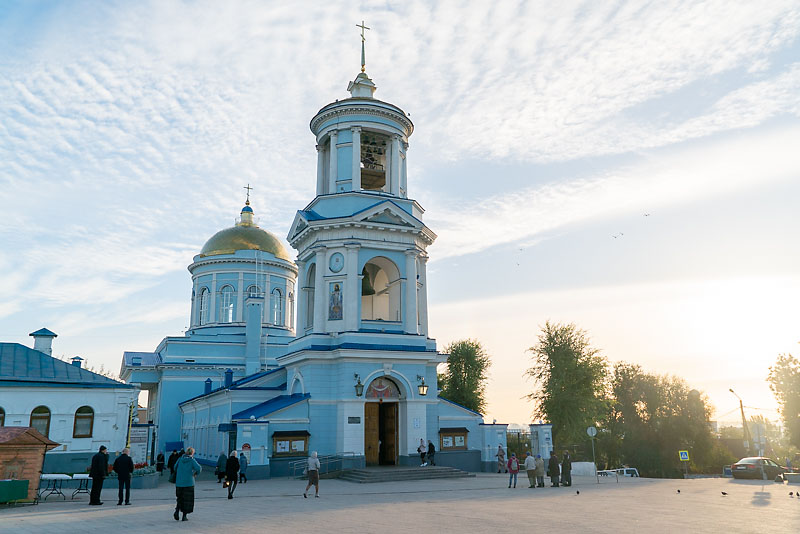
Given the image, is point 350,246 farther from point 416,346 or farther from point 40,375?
point 40,375

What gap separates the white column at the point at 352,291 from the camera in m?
29.5

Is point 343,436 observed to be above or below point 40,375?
below

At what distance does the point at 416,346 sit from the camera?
30141mm

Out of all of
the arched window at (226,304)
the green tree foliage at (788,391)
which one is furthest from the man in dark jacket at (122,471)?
the green tree foliage at (788,391)

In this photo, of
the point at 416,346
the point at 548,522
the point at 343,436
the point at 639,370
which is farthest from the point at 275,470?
the point at 639,370

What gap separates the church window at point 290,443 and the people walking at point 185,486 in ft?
43.1

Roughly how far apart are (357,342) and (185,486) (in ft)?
50.6

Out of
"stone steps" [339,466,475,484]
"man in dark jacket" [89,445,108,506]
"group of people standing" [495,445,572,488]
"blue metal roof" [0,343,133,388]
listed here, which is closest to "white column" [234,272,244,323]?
"blue metal roof" [0,343,133,388]

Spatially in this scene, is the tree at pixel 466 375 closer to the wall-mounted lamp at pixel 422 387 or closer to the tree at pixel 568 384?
the tree at pixel 568 384

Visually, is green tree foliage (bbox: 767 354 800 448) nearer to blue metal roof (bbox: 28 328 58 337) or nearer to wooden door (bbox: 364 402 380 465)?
wooden door (bbox: 364 402 380 465)

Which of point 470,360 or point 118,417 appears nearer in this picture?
point 118,417

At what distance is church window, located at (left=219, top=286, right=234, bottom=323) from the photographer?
51112 mm

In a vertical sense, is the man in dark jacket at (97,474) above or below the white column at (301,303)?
below

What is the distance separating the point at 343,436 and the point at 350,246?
861 cm
